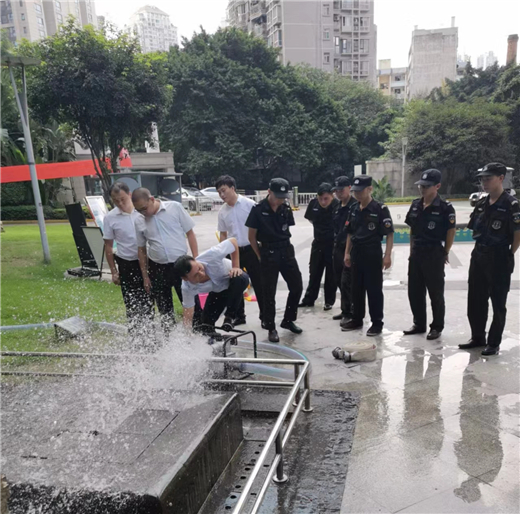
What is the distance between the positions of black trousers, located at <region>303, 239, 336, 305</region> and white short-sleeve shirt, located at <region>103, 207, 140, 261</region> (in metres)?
2.51

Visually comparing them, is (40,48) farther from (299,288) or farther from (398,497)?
(398,497)

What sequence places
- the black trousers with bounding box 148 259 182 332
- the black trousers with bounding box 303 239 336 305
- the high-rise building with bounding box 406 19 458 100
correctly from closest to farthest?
the black trousers with bounding box 148 259 182 332 < the black trousers with bounding box 303 239 336 305 < the high-rise building with bounding box 406 19 458 100

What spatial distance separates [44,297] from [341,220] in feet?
16.1

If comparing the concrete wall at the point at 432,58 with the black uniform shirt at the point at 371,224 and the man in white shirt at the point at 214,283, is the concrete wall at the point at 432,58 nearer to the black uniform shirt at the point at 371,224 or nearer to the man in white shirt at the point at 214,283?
the black uniform shirt at the point at 371,224

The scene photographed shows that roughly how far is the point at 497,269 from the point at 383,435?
7.17ft

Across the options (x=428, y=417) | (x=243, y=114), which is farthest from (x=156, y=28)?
Answer: (x=428, y=417)

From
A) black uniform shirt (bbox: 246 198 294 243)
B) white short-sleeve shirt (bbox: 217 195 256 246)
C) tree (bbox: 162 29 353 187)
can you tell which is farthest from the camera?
tree (bbox: 162 29 353 187)

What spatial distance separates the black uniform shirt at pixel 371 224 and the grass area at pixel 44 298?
2887mm

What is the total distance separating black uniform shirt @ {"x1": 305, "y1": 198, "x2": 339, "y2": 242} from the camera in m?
6.11

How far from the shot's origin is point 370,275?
203 inches

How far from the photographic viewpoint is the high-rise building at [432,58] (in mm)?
55469

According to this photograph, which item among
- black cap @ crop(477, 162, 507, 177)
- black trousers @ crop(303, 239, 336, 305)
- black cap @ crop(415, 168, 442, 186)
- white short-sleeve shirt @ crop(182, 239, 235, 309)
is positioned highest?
black cap @ crop(477, 162, 507, 177)

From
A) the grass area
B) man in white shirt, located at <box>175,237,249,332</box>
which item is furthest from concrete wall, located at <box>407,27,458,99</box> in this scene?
man in white shirt, located at <box>175,237,249,332</box>

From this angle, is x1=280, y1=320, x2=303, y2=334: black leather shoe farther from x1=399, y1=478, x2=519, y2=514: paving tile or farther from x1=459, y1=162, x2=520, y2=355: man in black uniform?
x1=399, y1=478, x2=519, y2=514: paving tile
